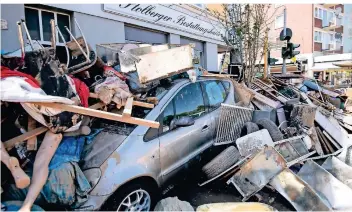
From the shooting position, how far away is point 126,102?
317 centimetres

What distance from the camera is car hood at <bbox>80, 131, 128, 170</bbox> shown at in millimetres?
2840

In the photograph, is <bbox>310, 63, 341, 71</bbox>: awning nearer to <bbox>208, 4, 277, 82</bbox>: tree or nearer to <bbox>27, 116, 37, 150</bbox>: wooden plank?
<bbox>208, 4, 277, 82</bbox>: tree

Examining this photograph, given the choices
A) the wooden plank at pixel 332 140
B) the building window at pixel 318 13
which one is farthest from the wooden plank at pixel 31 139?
the building window at pixel 318 13

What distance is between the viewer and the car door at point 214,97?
4367 mm

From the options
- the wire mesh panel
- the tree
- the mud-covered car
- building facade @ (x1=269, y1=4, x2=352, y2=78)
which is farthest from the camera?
building facade @ (x1=269, y1=4, x2=352, y2=78)

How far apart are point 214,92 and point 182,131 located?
4.22 ft

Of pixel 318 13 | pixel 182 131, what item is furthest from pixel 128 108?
pixel 318 13

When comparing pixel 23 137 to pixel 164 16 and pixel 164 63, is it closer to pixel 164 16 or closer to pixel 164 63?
pixel 164 63

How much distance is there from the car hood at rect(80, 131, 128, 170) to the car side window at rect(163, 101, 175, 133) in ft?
2.02

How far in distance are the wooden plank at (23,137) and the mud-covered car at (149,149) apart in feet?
1.73

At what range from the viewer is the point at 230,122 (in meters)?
4.73

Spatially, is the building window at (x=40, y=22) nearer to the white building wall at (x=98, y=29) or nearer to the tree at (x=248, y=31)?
the white building wall at (x=98, y=29)

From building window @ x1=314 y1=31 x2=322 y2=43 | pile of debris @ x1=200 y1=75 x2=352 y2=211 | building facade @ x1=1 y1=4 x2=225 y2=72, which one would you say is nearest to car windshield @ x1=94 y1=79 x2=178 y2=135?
pile of debris @ x1=200 y1=75 x2=352 y2=211

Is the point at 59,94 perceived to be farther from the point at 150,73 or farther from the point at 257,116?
the point at 257,116
